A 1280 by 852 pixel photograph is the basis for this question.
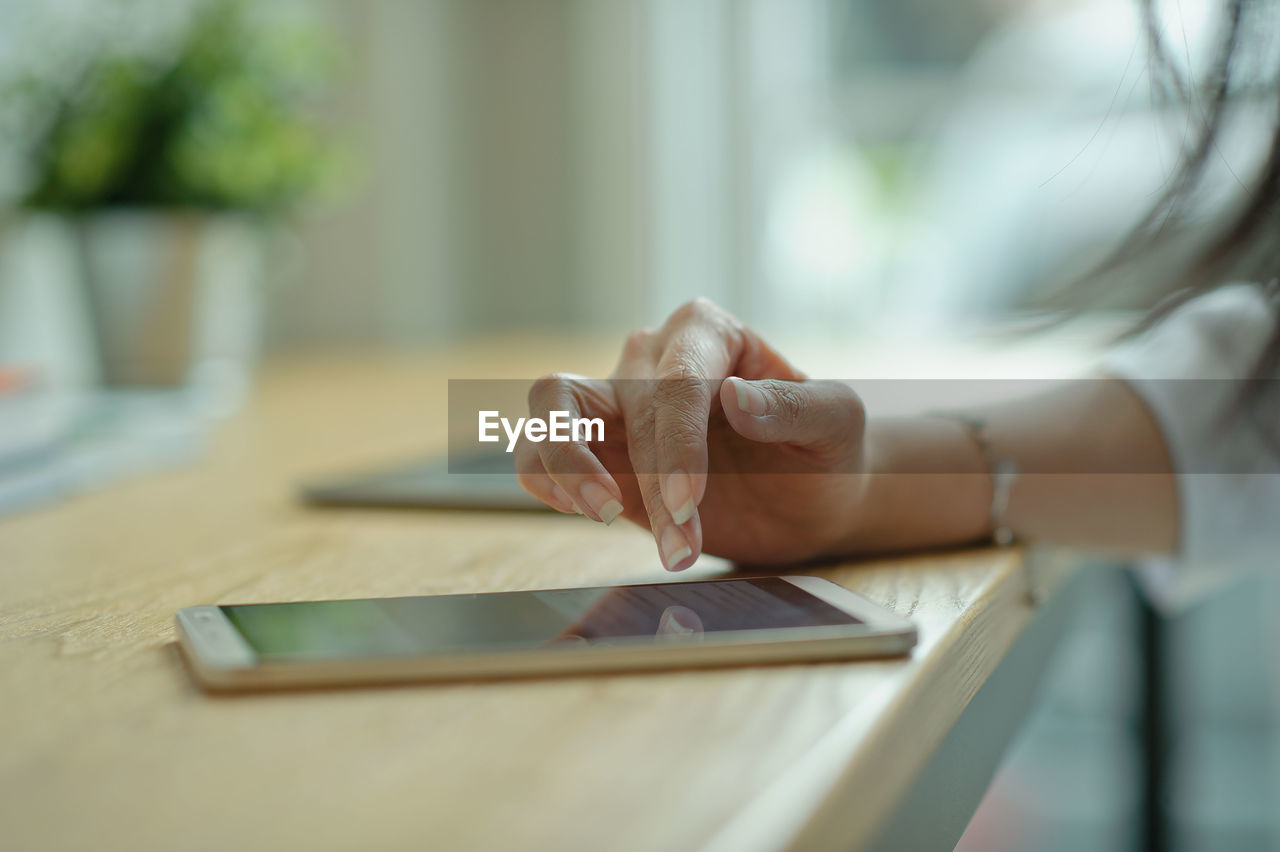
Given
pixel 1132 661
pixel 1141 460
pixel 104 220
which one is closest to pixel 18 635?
pixel 1141 460

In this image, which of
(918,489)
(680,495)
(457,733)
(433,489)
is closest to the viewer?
(457,733)

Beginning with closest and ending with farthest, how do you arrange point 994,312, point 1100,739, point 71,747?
point 71,747
point 1100,739
point 994,312

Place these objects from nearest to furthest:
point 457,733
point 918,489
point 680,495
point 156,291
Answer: point 457,733 → point 680,495 → point 918,489 → point 156,291

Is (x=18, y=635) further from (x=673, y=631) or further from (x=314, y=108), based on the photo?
(x=314, y=108)

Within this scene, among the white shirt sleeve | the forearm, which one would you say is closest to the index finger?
the forearm

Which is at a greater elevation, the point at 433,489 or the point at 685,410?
the point at 685,410

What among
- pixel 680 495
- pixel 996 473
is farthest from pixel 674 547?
pixel 996 473

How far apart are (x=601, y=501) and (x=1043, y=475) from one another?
0.30 meters

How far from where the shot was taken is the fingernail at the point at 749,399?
423 millimetres

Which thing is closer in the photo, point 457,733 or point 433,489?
point 457,733

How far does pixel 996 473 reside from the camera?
1.90ft

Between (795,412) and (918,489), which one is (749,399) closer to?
(795,412)

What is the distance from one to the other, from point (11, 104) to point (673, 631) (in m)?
1.24

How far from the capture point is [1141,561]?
0.67 meters
